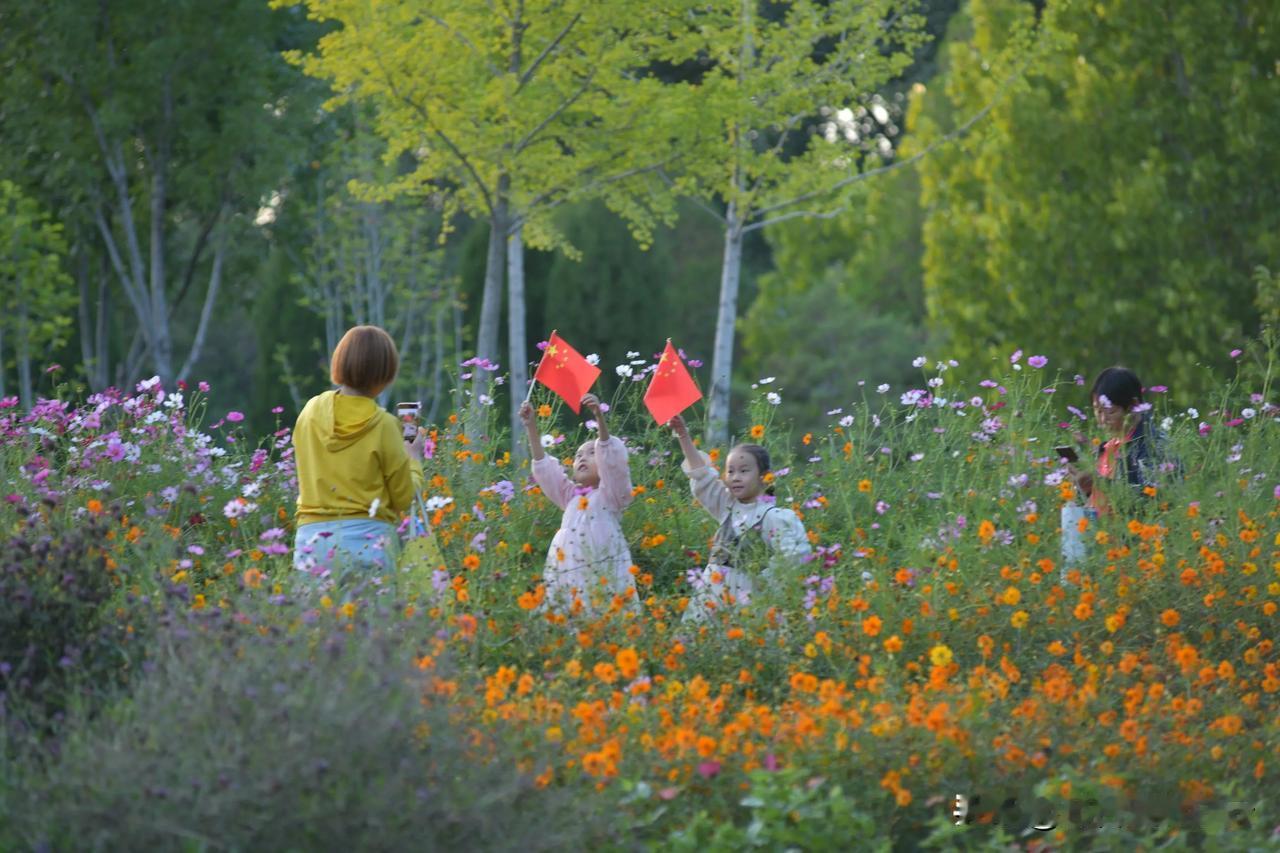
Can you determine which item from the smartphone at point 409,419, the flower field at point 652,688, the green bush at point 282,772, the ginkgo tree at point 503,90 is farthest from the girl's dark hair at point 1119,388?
the ginkgo tree at point 503,90

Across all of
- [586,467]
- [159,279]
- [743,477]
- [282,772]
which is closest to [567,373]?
[586,467]

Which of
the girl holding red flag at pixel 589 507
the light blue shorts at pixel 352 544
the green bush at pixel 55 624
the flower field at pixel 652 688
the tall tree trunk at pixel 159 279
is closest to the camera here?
the flower field at pixel 652 688

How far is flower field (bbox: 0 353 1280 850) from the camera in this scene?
11.8ft

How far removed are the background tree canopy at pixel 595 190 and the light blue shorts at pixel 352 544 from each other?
633cm

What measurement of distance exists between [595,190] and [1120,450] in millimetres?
6955

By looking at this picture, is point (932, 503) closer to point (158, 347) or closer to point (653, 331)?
point (158, 347)

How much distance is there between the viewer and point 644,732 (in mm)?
4430

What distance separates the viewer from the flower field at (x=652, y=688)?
361cm

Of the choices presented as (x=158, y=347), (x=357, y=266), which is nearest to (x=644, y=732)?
(x=158, y=347)

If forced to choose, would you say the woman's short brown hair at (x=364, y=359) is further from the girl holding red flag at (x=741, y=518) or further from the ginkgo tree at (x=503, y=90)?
the ginkgo tree at (x=503, y=90)

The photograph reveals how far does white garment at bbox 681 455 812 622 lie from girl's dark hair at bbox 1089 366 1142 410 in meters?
1.44

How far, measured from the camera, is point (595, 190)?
1286cm

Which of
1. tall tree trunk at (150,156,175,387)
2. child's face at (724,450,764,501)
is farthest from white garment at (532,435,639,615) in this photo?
tall tree trunk at (150,156,175,387)

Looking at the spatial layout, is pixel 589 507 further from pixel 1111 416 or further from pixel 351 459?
pixel 1111 416
